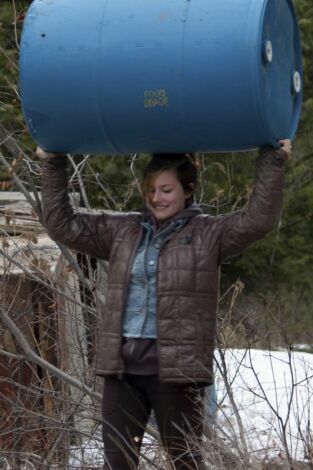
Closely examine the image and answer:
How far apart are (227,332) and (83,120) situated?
4.50 feet

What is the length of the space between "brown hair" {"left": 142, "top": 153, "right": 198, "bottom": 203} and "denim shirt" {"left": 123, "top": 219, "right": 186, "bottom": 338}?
0.52 feet

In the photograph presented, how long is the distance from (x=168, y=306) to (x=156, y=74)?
31.1 inches

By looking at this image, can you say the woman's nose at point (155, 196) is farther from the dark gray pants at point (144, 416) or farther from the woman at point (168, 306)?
the dark gray pants at point (144, 416)

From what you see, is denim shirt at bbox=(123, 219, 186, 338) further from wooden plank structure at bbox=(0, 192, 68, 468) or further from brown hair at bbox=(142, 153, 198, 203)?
wooden plank structure at bbox=(0, 192, 68, 468)

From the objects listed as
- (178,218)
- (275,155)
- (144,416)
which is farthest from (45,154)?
(144,416)

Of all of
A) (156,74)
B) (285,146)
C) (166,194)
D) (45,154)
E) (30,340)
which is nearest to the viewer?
(156,74)

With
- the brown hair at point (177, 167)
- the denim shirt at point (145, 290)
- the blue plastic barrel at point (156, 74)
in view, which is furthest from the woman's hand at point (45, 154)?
the denim shirt at point (145, 290)

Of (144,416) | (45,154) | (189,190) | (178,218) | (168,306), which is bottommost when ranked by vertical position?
(144,416)

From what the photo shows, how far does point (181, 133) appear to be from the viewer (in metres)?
3.95

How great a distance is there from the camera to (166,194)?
13.5 ft

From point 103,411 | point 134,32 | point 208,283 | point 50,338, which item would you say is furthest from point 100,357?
point 50,338

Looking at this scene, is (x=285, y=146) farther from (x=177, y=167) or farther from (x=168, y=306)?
(x=168, y=306)

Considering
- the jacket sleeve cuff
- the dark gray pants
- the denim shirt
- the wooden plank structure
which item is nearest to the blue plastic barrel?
the jacket sleeve cuff

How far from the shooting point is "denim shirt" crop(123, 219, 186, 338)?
4.02m
